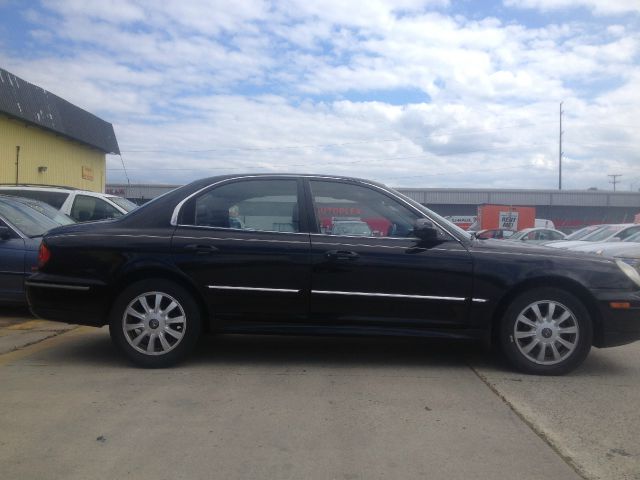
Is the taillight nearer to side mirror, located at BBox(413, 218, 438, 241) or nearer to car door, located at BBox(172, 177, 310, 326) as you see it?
car door, located at BBox(172, 177, 310, 326)

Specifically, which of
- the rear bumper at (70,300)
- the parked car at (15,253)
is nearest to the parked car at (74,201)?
the parked car at (15,253)

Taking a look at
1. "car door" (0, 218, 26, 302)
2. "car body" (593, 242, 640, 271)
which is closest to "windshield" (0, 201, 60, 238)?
"car door" (0, 218, 26, 302)

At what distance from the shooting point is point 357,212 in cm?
549

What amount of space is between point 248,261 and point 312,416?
1.54 metres

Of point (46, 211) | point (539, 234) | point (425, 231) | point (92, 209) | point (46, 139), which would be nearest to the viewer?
point (425, 231)

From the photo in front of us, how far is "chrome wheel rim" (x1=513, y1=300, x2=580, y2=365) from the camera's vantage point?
5.19 meters

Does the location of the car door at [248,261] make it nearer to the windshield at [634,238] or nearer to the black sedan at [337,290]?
the black sedan at [337,290]

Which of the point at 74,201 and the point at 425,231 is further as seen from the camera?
the point at 74,201

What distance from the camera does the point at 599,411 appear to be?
14.3 feet

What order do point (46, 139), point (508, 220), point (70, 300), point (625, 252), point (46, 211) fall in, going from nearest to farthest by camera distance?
point (70, 300) → point (46, 211) → point (625, 252) → point (46, 139) → point (508, 220)

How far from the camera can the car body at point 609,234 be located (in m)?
11.6

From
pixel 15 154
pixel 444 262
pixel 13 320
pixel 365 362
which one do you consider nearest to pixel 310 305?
pixel 365 362

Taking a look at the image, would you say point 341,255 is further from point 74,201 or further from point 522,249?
point 74,201

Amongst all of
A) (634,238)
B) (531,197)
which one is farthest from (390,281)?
(531,197)
